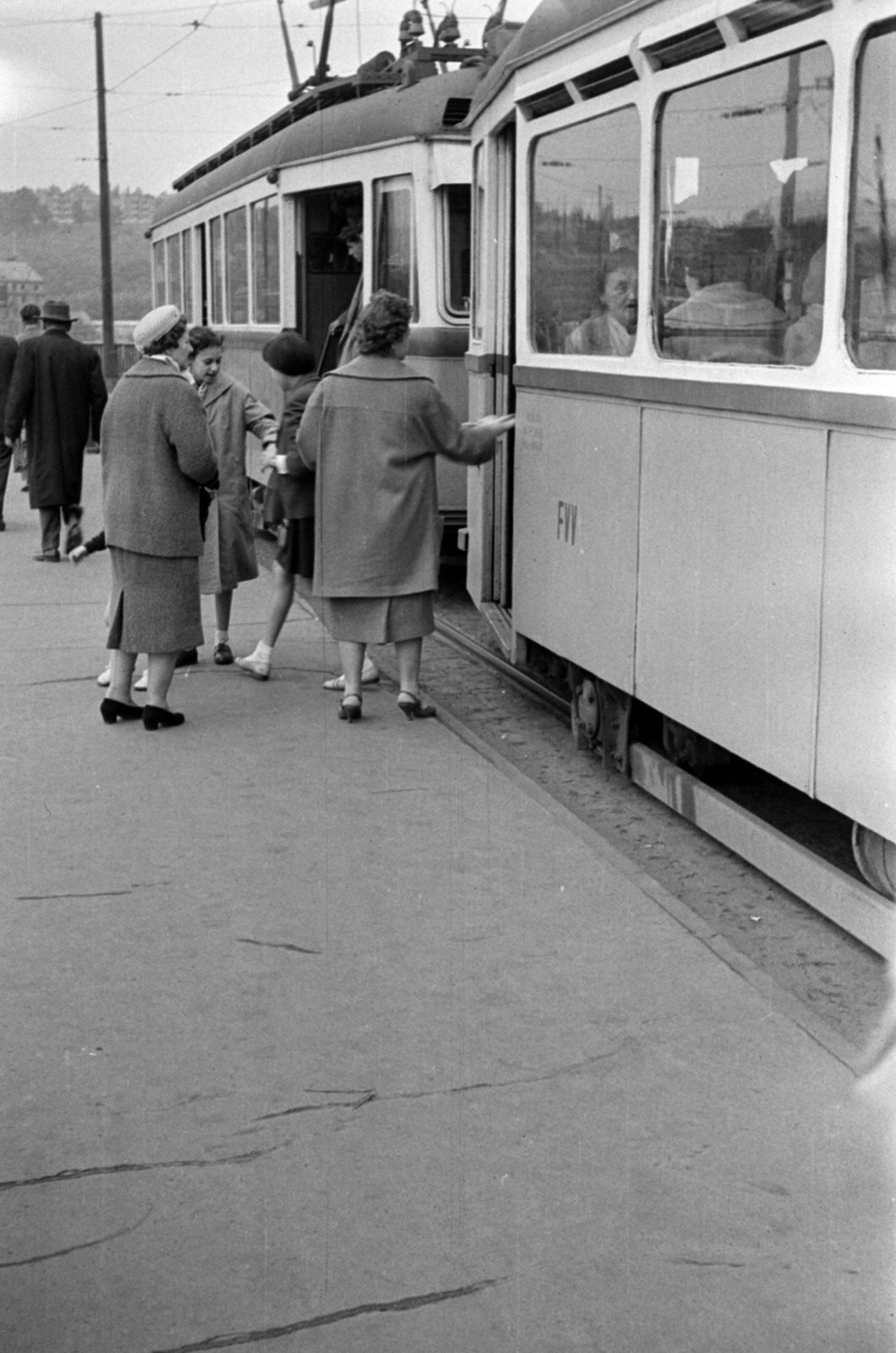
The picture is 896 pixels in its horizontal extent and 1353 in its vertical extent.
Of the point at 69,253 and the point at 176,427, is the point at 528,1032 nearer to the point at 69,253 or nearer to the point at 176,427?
the point at 176,427

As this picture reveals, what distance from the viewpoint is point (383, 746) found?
7.45 m

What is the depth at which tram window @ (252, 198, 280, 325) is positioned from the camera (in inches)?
551

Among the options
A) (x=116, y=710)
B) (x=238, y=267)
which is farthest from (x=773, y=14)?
(x=238, y=267)

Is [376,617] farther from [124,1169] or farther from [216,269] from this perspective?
[216,269]

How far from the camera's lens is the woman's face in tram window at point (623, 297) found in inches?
248

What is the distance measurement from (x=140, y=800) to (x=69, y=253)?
24035 mm

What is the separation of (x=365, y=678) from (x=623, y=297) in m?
2.86

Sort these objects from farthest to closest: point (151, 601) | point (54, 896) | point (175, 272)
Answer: point (175, 272) < point (151, 601) < point (54, 896)

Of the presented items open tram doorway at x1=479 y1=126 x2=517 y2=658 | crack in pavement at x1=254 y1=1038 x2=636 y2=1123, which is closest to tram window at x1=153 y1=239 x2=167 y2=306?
open tram doorway at x1=479 y1=126 x2=517 y2=658

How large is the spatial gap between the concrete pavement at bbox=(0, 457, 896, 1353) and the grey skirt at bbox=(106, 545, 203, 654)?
118cm

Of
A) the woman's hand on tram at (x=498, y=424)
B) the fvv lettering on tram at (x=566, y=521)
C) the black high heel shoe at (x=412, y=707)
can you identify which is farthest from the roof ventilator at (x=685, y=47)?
the black high heel shoe at (x=412, y=707)

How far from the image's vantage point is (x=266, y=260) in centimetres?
1438

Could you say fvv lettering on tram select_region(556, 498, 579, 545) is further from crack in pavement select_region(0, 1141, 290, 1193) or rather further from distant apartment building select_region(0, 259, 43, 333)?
distant apartment building select_region(0, 259, 43, 333)

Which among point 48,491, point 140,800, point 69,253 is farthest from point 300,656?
point 69,253
